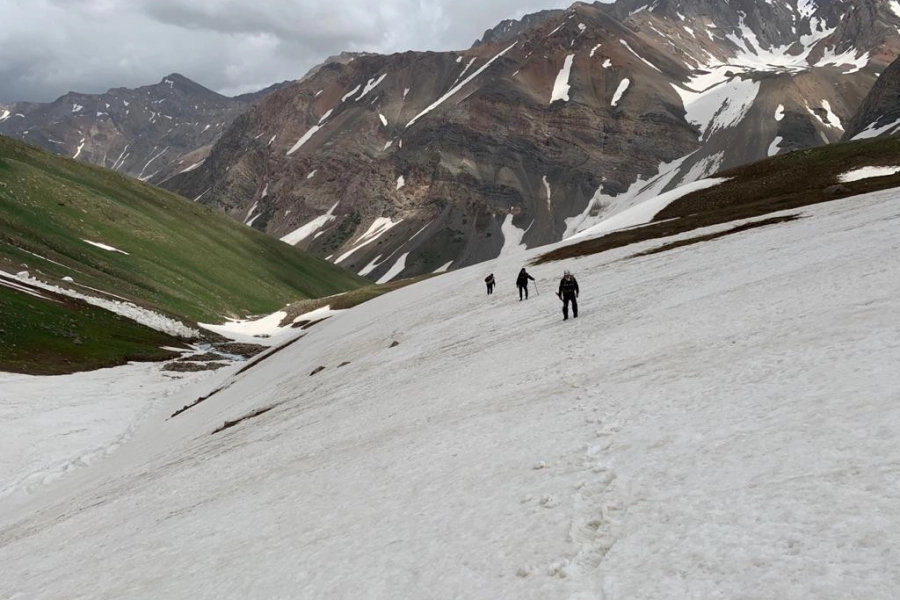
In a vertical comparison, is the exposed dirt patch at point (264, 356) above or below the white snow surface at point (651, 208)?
below

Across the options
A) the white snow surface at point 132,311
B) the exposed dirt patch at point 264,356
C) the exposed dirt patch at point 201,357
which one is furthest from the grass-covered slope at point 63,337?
the exposed dirt patch at point 264,356

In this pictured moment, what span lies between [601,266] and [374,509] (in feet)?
108

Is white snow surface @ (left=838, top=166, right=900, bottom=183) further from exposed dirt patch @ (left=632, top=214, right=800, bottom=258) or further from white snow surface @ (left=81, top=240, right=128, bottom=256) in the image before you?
white snow surface @ (left=81, top=240, right=128, bottom=256)

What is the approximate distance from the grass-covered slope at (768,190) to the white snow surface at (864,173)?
748 millimetres

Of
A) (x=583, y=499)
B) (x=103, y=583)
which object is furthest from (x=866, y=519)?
(x=103, y=583)

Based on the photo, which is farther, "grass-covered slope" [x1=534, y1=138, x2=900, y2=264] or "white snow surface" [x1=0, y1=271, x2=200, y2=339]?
"white snow surface" [x1=0, y1=271, x2=200, y2=339]

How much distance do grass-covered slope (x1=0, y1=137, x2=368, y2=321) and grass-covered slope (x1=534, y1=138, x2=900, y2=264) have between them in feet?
204

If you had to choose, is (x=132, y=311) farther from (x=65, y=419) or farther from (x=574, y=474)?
(x=574, y=474)

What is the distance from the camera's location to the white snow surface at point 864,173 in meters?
61.1

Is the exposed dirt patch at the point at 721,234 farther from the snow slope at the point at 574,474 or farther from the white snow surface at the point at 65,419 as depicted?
the white snow surface at the point at 65,419

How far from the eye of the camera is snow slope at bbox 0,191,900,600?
8.09m

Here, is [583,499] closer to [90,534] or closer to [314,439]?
[314,439]

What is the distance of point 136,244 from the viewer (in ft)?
357

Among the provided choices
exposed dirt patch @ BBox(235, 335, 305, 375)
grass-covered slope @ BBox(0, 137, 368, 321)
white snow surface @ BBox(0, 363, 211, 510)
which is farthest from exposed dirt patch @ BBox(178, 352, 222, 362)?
grass-covered slope @ BBox(0, 137, 368, 321)
